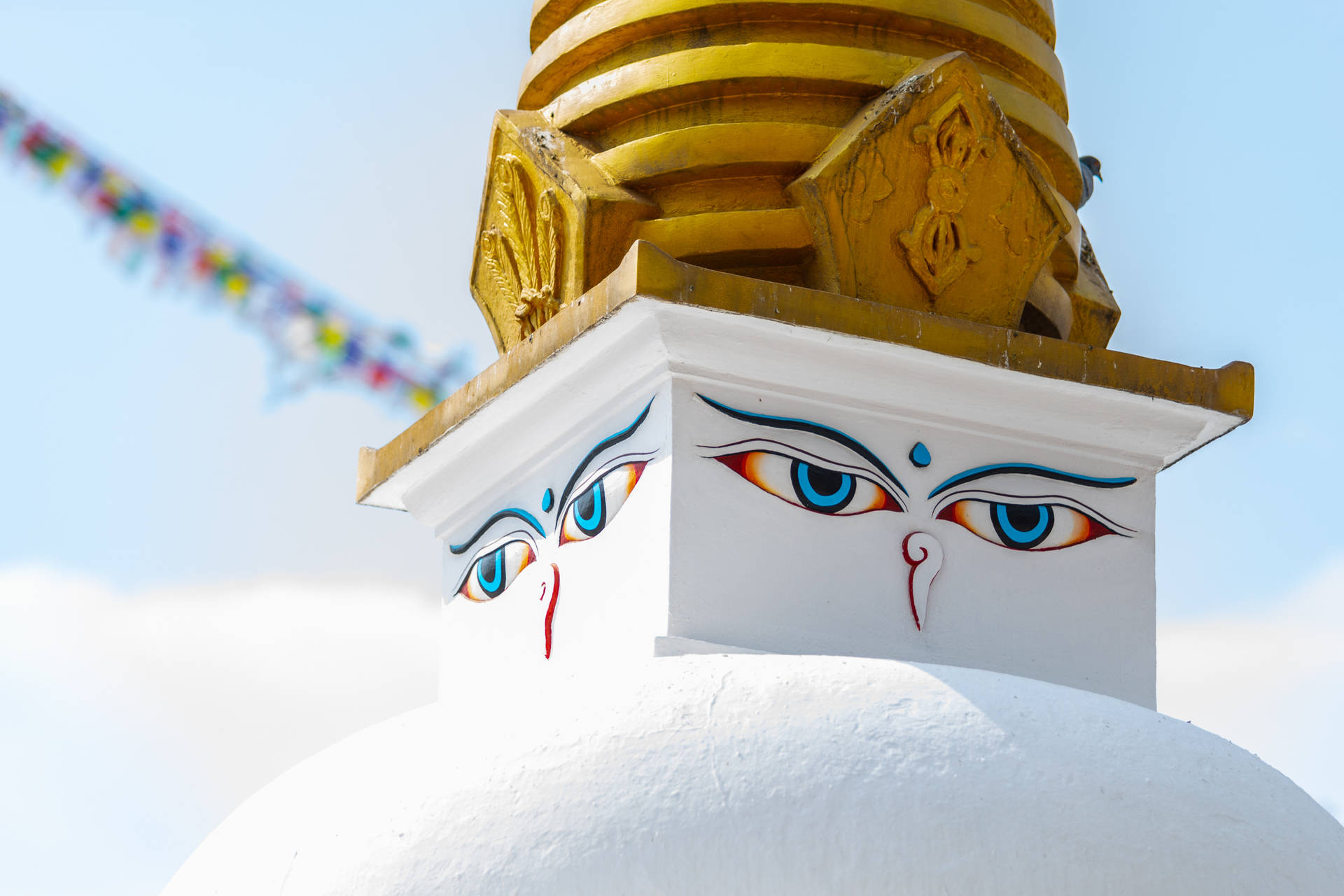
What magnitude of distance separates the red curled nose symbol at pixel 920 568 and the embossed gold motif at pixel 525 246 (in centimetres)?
138

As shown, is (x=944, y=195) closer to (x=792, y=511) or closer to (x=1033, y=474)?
(x=1033, y=474)

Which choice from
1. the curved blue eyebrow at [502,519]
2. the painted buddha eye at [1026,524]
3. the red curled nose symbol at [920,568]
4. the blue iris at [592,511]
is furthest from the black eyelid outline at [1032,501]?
the curved blue eyebrow at [502,519]

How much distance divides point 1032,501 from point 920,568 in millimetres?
471

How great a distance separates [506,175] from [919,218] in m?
1.39

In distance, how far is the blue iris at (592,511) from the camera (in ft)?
16.1

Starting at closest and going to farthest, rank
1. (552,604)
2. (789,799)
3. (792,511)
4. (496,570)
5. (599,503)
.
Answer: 1. (789,799)
2. (792,511)
3. (599,503)
4. (552,604)
5. (496,570)

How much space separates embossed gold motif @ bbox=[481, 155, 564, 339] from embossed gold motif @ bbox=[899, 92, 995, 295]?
110cm

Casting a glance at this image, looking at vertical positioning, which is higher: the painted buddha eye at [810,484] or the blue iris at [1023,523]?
the painted buddha eye at [810,484]

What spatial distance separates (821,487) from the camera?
188 inches

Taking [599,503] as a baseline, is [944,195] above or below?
above

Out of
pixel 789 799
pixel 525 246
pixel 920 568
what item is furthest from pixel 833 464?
pixel 789 799

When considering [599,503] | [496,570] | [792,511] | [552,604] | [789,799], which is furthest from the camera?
[496,570]

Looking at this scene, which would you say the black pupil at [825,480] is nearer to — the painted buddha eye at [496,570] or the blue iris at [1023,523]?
the blue iris at [1023,523]

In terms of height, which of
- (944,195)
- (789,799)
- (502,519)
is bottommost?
(789,799)
